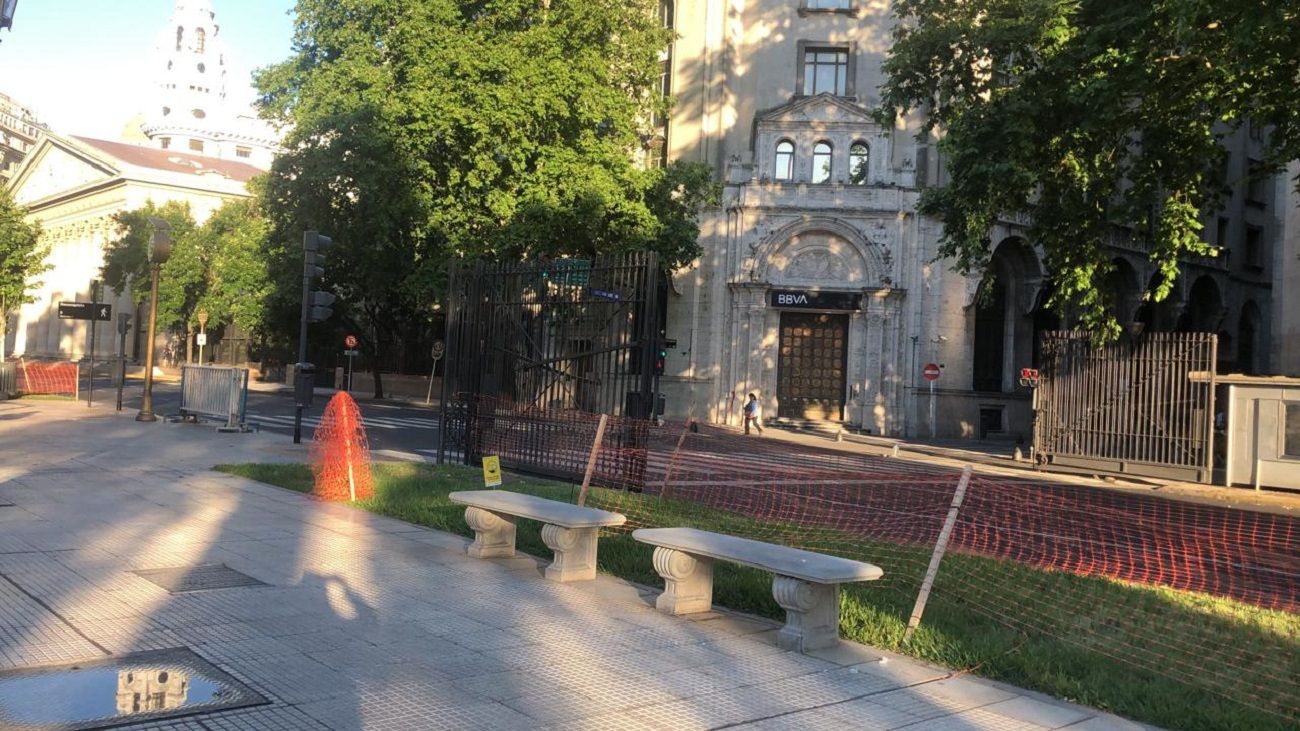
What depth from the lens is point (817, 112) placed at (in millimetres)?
35031

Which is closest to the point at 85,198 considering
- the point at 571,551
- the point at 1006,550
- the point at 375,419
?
the point at 375,419

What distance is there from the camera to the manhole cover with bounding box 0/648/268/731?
445 centimetres

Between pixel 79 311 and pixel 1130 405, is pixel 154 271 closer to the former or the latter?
pixel 79 311

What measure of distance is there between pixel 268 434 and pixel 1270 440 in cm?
2036

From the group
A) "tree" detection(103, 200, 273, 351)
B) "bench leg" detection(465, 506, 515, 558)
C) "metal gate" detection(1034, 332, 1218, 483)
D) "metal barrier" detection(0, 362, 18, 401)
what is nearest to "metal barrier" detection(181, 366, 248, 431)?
"metal barrier" detection(0, 362, 18, 401)

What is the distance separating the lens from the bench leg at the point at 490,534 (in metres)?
8.73

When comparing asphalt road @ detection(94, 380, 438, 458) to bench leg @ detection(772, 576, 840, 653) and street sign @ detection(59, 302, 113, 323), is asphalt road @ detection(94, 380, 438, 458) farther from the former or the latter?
bench leg @ detection(772, 576, 840, 653)

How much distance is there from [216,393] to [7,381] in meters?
12.3

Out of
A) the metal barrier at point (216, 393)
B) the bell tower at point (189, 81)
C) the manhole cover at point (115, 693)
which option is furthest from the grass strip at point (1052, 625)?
the bell tower at point (189, 81)

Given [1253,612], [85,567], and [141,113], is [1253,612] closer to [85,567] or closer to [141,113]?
[85,567]

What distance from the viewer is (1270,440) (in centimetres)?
2030

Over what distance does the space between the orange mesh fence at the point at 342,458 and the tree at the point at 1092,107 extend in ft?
38.3

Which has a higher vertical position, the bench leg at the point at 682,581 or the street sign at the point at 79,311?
the street sign at the point at 79,311

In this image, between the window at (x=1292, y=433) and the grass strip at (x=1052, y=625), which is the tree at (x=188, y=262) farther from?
the grass strip at (x=1052, y=625)
